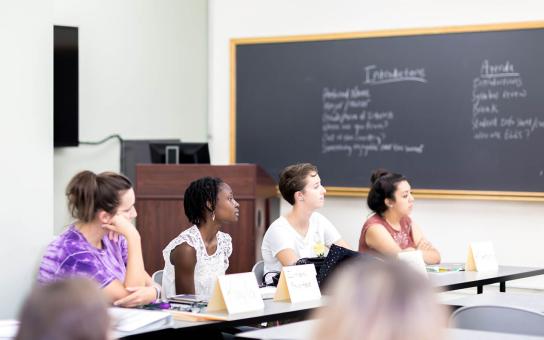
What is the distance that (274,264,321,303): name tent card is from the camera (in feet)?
11.3

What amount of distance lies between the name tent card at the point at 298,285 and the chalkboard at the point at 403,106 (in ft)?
9.44

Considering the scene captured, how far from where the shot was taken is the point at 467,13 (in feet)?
20.3

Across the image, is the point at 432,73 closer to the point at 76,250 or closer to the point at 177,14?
the point at 177,14

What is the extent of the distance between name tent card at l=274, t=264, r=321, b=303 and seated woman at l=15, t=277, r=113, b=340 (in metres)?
2.28

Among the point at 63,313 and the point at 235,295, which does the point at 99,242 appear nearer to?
the point at 235,295

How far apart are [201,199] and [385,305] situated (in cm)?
290

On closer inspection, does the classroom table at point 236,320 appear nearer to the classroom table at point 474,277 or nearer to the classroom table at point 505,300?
the classroom table at point 505,300

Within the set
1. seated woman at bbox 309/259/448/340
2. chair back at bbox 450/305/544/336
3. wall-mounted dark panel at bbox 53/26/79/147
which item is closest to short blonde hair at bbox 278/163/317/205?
chair back at bbox 450/305/544/336

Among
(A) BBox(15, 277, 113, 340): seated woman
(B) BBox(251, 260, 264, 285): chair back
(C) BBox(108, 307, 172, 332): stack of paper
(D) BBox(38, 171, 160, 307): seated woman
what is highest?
(A) BBox(15, 277, 113, 340): seated woman

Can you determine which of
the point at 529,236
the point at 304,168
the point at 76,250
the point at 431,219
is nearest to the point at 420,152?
the point at 431,219

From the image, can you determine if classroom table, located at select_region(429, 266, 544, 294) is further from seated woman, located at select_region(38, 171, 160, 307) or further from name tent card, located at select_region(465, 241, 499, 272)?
seated woman, located at select_region(38, 171, 160, 307)

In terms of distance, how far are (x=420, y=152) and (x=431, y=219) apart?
501 millimetres

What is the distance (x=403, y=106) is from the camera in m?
6.39

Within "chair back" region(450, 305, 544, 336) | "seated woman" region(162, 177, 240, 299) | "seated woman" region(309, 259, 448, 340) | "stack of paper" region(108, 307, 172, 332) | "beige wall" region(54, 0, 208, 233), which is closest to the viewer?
"seated woman" region(309, 259, 448, 340)
